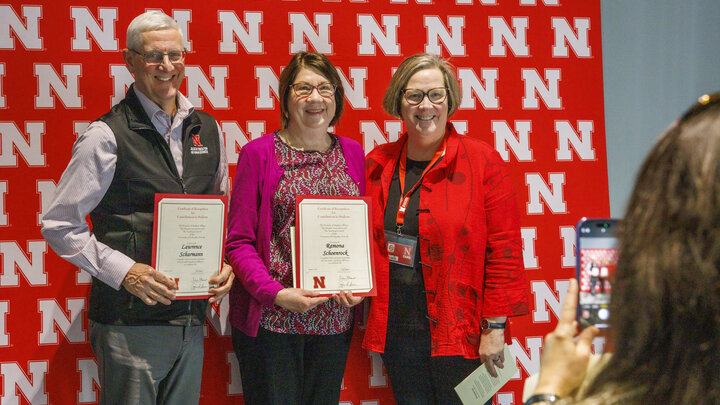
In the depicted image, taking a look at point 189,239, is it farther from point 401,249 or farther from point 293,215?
point 401,249

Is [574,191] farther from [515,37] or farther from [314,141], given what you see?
[314,141]

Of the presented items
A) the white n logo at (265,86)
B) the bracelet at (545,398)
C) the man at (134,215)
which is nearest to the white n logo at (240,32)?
the white n logo at (265,86)

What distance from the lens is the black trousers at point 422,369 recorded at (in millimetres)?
2834

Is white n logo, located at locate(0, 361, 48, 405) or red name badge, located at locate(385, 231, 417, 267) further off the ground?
red name badge, located at locate(385, 231, 417, 267)

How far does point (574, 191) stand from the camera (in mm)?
3668

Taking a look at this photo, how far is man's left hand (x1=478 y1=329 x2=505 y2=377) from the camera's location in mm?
2801

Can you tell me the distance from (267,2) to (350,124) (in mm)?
779

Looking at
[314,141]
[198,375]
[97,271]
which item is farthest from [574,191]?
[97,271]

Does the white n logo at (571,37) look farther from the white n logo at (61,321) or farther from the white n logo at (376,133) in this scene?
the white n logo at (61,321)

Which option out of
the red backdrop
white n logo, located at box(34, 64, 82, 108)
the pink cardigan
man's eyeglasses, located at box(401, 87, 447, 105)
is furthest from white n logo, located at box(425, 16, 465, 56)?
white n logo, located at box(34, 64, 82, 108)

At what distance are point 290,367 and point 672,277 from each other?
2.13 m

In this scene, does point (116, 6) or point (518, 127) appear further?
point (518, 127)

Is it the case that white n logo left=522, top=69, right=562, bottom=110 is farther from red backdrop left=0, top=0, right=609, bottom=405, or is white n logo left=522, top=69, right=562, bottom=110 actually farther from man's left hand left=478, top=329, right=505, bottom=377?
man's left hand left=478, top=329, right=505, bottom=377

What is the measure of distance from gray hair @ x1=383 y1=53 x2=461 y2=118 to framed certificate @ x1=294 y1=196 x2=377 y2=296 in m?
0.55
